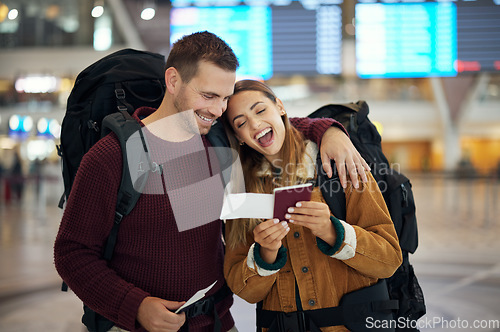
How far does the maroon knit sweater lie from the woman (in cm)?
17

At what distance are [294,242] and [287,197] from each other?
42 cm

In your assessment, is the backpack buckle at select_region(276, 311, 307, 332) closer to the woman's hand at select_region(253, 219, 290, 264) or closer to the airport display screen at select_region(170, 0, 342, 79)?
the woman's hand at select_region(253, 219, 290, 264)

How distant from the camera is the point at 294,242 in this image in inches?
76.7

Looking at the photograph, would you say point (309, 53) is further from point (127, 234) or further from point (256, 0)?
point (127, 234)

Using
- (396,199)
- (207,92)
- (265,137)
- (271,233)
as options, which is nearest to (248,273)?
(271,233)

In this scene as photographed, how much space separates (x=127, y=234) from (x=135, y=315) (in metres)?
0.30

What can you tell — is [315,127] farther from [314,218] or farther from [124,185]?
[124,185]

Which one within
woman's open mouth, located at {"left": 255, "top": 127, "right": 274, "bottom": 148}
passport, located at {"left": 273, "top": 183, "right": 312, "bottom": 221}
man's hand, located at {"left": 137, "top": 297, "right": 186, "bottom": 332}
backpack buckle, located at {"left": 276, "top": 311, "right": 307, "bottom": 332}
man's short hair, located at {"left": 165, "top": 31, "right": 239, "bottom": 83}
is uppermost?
man's short hair, located at {"left": 165, "top": 31, "right": 239, "bottom": 83}

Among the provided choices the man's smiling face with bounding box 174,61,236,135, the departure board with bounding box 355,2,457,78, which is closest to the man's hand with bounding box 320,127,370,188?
the man's smiling face with bounding box 174,61,236,135

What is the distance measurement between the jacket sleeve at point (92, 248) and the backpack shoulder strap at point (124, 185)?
3cm

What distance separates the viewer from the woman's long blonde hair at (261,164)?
1.98m

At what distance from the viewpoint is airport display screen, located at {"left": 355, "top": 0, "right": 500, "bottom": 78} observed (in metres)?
6.19

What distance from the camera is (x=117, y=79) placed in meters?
2.04

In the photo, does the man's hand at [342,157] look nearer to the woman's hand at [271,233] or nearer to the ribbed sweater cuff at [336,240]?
the ribbed sweater cuff at [336,240]
